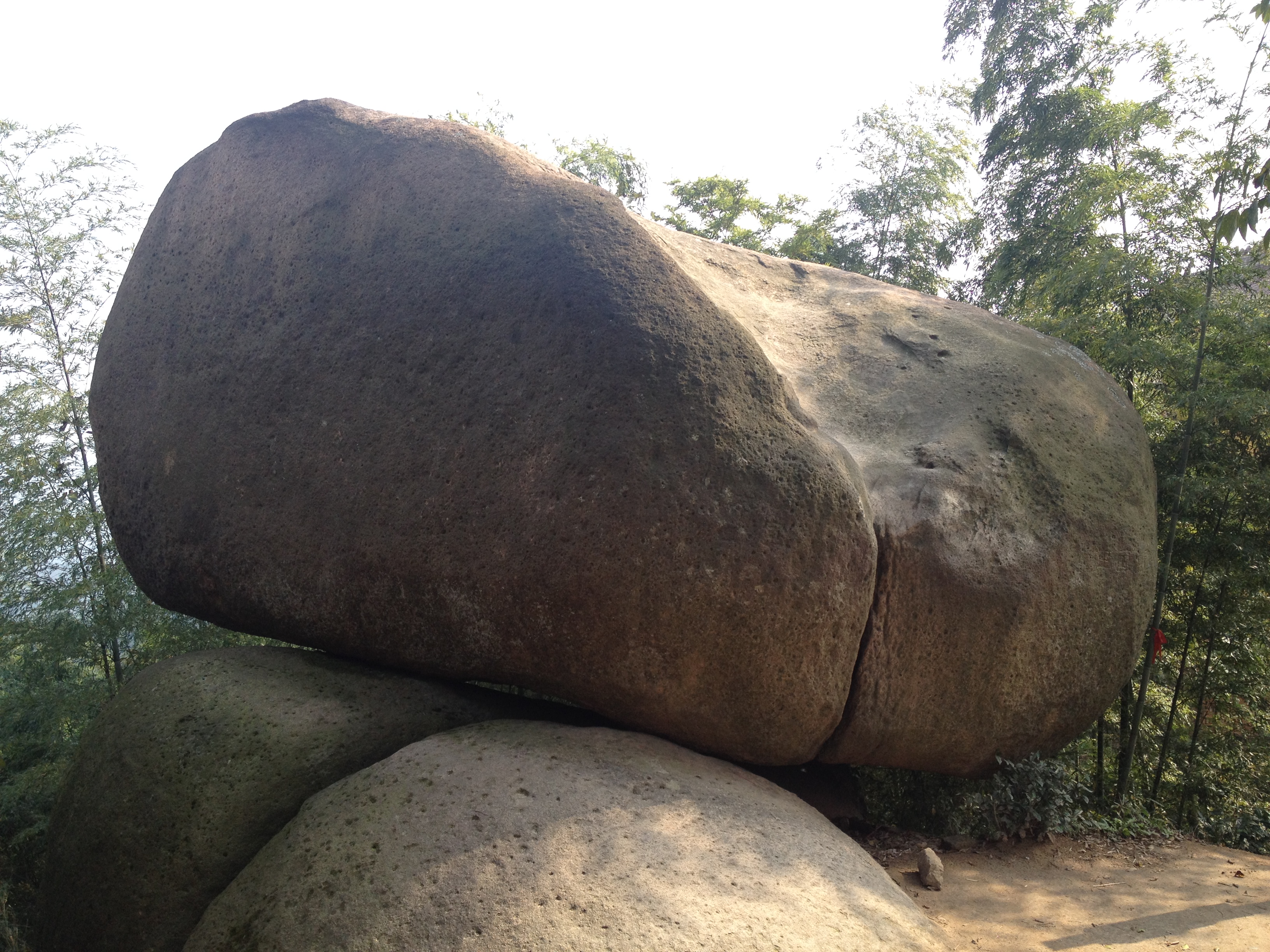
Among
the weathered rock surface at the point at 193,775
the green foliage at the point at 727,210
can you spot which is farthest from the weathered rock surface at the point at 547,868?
the green foliage at the point at 727,210

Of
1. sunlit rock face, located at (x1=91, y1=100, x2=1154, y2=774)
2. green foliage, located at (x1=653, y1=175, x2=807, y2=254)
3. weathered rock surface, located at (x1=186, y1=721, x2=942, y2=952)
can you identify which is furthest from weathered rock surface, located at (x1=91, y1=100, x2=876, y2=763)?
green foliage, located at (x1=653, y1=175, x2=807, y2=254)

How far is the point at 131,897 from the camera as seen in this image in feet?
10.7

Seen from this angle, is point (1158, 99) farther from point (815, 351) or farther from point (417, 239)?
point (417, 239)

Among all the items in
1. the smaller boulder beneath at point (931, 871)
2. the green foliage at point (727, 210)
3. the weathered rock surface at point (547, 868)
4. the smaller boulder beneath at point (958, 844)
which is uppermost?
the green foliage at point (727, 210)

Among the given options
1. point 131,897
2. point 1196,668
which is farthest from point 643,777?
point 1196,668

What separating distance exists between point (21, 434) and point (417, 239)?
4.42 m

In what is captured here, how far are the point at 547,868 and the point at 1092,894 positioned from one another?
2.71 metres

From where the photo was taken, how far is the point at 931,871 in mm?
3957

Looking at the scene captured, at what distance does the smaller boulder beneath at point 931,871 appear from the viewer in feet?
13.0

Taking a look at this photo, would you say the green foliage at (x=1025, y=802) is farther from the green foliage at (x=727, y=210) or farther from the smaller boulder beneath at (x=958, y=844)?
the green foliage at (x=727, y=210)

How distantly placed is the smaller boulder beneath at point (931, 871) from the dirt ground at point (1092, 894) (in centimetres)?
3

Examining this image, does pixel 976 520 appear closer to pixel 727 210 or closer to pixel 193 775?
pixel 193 775

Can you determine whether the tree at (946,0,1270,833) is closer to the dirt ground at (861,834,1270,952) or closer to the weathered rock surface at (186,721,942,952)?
the dirt ground at (861,834,1270,952)

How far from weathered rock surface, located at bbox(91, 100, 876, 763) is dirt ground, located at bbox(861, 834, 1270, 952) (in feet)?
2.91
